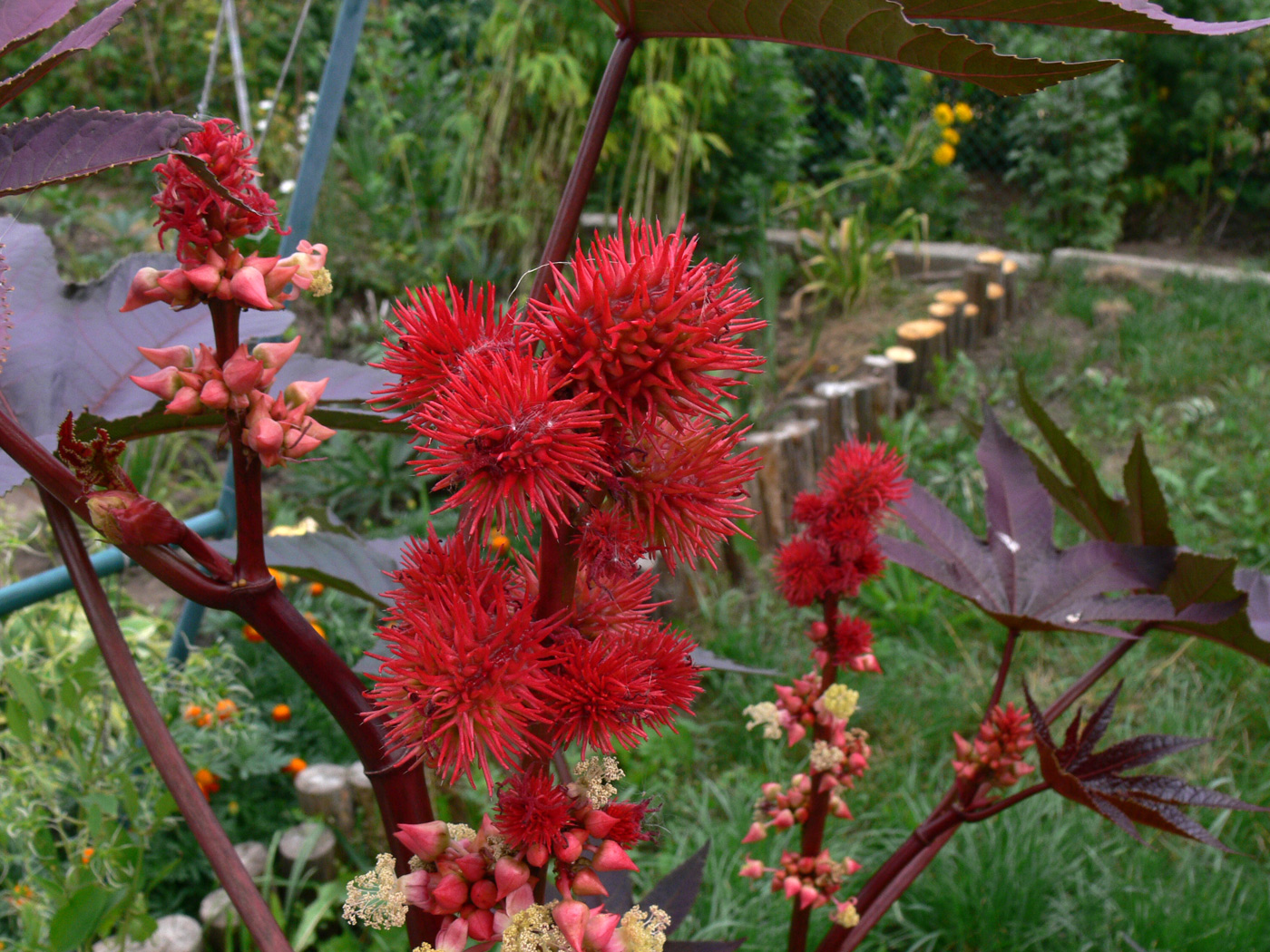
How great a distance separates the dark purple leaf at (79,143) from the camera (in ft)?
1.21

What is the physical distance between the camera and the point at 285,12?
6.28m

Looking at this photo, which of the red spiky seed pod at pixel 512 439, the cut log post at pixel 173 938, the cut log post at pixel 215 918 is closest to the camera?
the red spiky seed pod at pixel 512 439

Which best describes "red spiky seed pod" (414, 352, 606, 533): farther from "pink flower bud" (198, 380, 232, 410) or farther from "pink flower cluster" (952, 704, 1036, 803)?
"pink flower cluster" (952, 704, 1036, 803)

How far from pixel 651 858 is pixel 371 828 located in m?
0.59

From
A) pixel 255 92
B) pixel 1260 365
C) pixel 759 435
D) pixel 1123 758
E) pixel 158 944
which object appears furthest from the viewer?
pixel 255 92

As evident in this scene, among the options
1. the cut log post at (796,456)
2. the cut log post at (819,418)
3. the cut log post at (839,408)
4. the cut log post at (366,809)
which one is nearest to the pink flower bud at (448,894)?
the cut log post at (366,809)

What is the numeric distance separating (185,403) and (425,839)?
0.22 meters

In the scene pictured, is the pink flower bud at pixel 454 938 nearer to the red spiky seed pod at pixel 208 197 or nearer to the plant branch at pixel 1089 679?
the red spiky seed pod at pixel 208 197

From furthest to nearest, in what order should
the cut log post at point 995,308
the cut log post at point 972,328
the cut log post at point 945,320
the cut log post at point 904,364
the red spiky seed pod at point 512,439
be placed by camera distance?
the cut log post at point 995,308
the cut log post at point 972,328
the cut log post at point 945,320
the cut log post at point 904,364
the red spiky seed pod at point 512,439

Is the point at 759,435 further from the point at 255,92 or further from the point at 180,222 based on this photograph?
the point at 255,92

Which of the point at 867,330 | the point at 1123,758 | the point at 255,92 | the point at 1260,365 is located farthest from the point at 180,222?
the point at 255,92

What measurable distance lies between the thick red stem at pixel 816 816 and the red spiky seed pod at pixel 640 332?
486 mm

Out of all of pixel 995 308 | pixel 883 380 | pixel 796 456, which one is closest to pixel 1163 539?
pixel 796 456

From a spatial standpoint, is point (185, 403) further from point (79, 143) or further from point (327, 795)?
point (327, 795)
